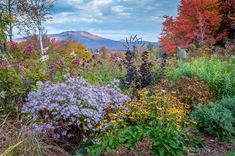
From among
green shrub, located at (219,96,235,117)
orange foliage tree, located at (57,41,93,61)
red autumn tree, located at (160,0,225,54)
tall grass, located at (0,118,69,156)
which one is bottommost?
tall grass, located at (0,118,69,156)

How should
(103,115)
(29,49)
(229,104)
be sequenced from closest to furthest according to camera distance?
(103,115), (229,104), (29,49)

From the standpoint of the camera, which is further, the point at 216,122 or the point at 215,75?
the point at 215,75

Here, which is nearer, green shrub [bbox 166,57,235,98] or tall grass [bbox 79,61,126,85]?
green shrub [bbox 166,57,235,98]

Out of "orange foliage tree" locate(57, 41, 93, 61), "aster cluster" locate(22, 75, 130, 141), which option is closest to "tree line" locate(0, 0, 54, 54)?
"orange foliage tree" locate(57, 41, 93, 61)

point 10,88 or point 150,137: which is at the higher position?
point 10,88

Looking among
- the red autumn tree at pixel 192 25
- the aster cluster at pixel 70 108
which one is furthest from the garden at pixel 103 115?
the red autumn tree at pixel 192 25

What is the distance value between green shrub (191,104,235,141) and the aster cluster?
1.35 meters

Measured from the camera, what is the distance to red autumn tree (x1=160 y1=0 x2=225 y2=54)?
62.7ft

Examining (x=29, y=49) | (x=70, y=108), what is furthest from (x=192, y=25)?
(x=70, y=108)

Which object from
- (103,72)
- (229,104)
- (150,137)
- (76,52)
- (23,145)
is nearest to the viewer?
(23,145)

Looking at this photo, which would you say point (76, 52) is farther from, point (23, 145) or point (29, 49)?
point (23, 145)

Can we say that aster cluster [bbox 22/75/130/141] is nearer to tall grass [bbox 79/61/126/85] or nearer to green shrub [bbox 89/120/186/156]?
green shrub [bbox 89/120/186/156]

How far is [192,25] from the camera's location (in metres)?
19.8

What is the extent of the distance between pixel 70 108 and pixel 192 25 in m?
16.1
